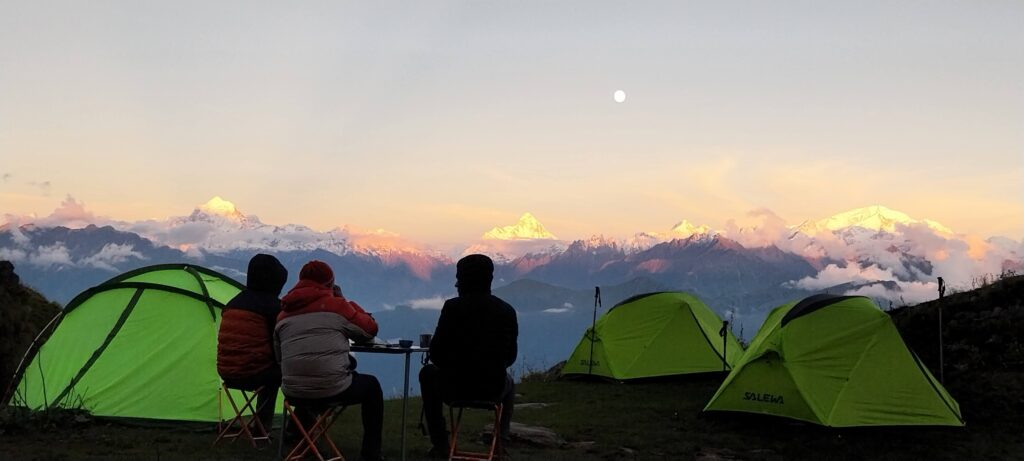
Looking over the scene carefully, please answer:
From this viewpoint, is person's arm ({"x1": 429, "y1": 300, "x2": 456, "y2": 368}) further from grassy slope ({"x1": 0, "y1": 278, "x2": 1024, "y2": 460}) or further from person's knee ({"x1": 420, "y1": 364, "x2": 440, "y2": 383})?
grassy slope ({"x1": 0, "y1": 278, "x2": 1024, "y2": 460})

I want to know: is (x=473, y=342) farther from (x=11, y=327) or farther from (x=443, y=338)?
(x=11, y=327)

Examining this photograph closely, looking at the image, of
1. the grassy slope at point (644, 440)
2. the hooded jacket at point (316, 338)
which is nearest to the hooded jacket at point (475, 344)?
the hooded jacket at point (316, 338)

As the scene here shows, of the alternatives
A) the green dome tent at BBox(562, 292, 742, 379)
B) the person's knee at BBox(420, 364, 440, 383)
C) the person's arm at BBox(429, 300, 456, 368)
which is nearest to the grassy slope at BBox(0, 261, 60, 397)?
the person's knee at BBox(420, 364, 440, 383)

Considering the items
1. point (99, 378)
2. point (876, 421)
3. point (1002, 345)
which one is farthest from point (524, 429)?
point (1002, 345)

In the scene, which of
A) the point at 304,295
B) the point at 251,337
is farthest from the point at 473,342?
the point at 251,337

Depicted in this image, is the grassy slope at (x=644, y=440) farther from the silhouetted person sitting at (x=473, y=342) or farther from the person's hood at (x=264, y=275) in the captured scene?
the person's hood at (x=264, y=275)

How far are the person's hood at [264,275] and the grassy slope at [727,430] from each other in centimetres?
176

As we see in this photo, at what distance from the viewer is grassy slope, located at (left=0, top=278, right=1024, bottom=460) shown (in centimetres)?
931

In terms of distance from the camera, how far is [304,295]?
7480 millimetres

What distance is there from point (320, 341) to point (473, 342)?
1394mm

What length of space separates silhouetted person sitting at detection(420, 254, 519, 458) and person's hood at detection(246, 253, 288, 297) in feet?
7.41

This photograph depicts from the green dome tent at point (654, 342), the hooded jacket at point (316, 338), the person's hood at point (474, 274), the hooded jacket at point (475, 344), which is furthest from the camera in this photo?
the green dome tent at point (654, 342)

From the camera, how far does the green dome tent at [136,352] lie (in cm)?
1065

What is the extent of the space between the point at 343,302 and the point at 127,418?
487 cm
